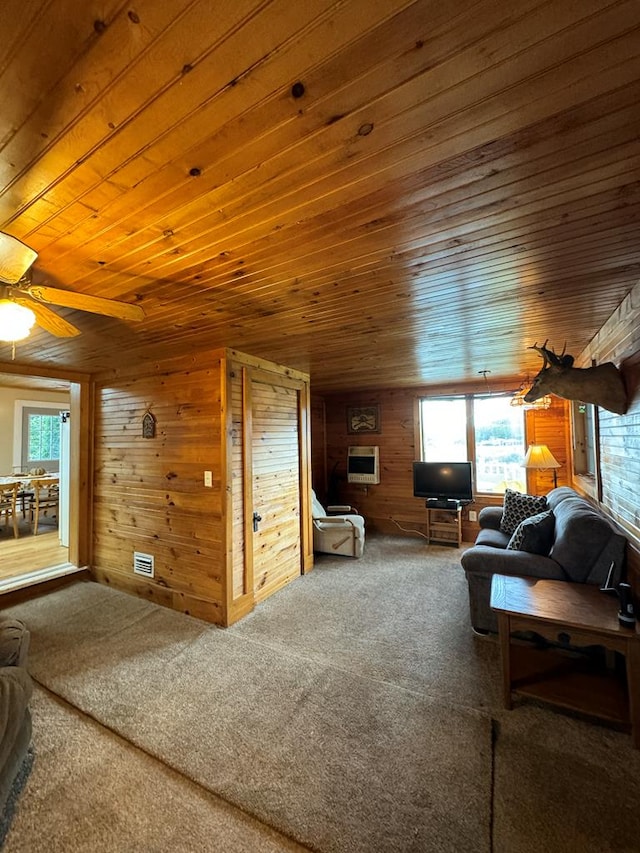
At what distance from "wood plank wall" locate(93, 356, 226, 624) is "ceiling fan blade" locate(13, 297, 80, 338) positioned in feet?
4.52

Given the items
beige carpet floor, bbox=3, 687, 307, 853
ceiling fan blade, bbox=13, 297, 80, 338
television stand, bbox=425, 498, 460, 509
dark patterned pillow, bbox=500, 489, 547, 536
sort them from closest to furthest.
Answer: beige carpet floor, bbox=3, 687, 307, 853
ceiling fan blade, bbox=13, 297, 80, 338
dark patterned pillow, bbox=500, 489, 547, 536
television stand, bbox=425, 498, 460, 509

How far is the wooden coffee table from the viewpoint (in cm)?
186

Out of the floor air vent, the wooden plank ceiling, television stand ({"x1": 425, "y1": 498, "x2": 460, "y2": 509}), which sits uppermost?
the wooden plank ceiling

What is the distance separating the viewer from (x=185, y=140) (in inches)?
40.2

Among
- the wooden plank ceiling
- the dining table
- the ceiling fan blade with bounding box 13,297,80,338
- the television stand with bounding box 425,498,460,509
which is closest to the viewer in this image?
the wooden plank ceiling

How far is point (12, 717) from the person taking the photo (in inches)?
60.9

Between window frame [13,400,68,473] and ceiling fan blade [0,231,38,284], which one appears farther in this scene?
window frame [13,400,68,473]

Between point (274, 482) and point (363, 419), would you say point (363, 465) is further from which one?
point (274, 482)

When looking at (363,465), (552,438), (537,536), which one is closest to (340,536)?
(363,465)

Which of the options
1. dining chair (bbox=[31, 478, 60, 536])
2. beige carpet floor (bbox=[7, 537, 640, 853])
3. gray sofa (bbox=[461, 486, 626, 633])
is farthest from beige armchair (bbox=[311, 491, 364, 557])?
dining chair (bbox=[31, 478, 60, 536])

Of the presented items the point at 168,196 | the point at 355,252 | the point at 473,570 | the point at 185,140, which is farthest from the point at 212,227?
the point at 473,570

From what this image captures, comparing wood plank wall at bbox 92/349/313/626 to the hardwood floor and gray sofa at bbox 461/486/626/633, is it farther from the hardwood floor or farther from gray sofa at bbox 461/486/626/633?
gray sofa at bbox 461/486/626/633

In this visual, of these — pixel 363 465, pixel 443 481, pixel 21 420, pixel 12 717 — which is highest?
pixel 21 420

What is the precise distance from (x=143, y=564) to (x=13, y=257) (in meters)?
3.20
